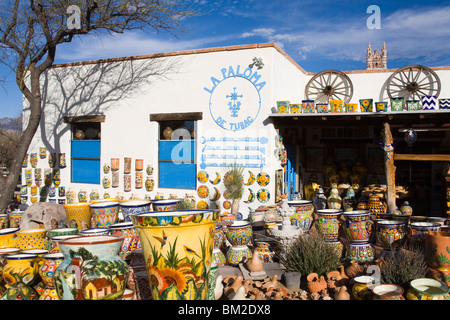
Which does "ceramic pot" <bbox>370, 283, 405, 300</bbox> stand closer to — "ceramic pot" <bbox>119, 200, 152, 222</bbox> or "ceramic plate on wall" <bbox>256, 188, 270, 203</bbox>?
"ceramic pot" <bbox>119, 200, 152, 222</bbox>

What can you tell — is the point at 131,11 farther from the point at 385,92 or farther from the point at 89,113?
the point at 385,92

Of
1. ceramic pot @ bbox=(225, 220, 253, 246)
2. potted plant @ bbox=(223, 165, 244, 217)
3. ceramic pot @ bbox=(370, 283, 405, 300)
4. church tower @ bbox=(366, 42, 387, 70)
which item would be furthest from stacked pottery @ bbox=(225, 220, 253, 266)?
church tower @ bbox=(366, 42, 387, 70)

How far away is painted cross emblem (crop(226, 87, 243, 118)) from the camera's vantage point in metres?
8.58

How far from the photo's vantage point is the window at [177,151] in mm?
9105

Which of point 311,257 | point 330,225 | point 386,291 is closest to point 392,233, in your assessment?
point 330,225

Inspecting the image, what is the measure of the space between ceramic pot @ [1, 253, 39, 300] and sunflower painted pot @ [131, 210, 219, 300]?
1.24 metres

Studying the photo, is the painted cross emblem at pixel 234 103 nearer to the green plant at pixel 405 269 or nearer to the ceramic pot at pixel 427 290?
the green plant at pixel 405 269

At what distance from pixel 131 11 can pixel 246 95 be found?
3884 millimetres

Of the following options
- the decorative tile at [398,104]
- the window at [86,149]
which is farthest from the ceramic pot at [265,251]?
the window at [86,149]

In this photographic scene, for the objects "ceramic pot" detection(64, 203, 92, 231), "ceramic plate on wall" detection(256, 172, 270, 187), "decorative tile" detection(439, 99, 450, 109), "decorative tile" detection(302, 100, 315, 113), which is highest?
"decorative tile" detection(302, 100, 315, 113)

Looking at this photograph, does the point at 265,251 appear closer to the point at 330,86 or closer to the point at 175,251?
the point at 175,251

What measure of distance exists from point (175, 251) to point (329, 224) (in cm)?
373

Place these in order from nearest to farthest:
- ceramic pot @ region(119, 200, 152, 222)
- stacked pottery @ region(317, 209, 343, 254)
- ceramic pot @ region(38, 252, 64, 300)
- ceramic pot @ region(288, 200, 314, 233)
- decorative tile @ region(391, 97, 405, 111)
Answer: ceramic pot @ region(38, 252, 64, 300)
ceramic pot @ region(119, 200, 152, 222)
stacked pottery @ region(317, 209, 343, 254)
ceramic pot @ region(288, 200, 314, 233)
decorative tile @ region(391, 97, 405, 111)

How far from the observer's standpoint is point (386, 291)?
370 centimetres
